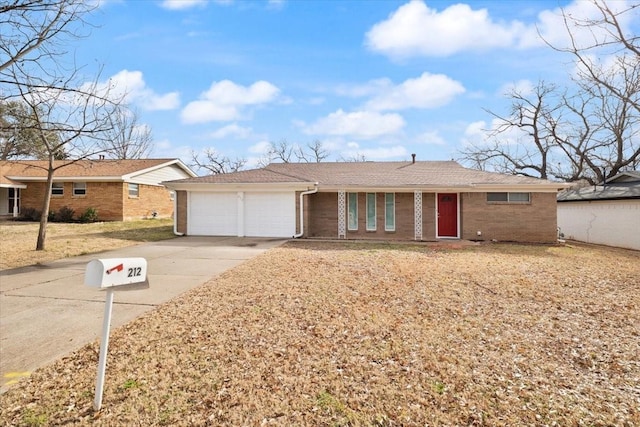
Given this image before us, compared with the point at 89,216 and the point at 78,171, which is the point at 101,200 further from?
the point at 78,171

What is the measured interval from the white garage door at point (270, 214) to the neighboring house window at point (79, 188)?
13331 millimetres

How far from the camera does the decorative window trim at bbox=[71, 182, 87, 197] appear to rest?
Answer: 21609 millimetres

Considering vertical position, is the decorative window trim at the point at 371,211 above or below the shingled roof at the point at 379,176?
below

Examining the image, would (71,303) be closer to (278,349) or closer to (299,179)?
(278,349)

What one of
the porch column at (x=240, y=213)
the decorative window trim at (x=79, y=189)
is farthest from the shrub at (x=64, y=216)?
the porch column at (x=240, y=213)

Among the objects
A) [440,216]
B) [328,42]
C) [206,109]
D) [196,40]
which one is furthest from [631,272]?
[206,109]

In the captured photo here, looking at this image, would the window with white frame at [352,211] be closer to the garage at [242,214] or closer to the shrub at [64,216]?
the garage at [242,214]

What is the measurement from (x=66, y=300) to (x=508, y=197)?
15.4m

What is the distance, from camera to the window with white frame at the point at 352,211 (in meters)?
15.6

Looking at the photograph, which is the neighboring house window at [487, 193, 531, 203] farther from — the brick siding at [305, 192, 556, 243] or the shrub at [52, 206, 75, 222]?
the shrub at [52, 206, 75, 222]

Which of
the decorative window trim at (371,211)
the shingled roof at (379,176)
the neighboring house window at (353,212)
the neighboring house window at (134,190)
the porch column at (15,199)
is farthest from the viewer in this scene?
the porch column at (15,199)

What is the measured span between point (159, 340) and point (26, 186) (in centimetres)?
2543

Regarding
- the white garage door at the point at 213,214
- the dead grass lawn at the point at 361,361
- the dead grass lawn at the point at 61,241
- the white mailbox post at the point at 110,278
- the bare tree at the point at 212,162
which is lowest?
the dead grass lawn at the point at 361,361

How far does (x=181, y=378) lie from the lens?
3.39 metres
